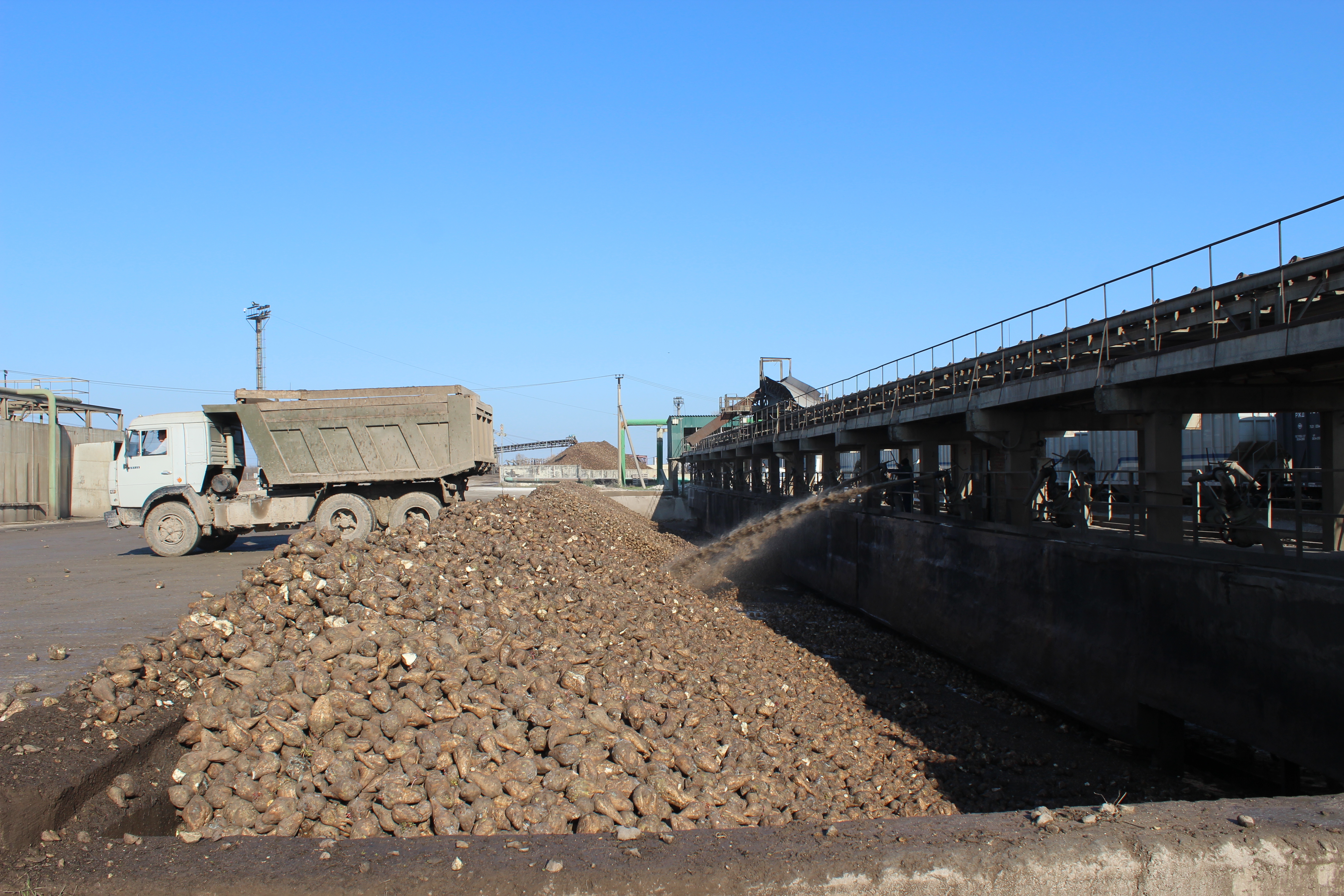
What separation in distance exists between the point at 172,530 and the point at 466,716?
1622 centimetres

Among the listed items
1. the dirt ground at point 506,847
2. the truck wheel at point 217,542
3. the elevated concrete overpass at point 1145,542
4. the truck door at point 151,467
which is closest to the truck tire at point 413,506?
the truck wheel at point 217,542

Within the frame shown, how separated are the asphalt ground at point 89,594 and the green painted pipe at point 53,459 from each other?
12700 mm

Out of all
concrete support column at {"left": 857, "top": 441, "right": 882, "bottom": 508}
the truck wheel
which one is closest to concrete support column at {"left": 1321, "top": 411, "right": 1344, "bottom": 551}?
concrete support column at {"left": 857, "top": 441, "right": 882, "bottom": 508}

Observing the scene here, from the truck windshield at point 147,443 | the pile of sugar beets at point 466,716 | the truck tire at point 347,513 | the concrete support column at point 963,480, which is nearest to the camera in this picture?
the pile of sugar beets at point 466,716

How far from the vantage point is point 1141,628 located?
8.27 meters

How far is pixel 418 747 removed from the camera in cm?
522

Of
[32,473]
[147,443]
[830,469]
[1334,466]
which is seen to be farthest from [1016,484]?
[32,473]

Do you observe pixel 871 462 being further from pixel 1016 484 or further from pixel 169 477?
pixel 169 477

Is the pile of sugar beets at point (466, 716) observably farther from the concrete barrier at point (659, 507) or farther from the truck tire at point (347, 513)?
the concrete barrier at point (659, 507)

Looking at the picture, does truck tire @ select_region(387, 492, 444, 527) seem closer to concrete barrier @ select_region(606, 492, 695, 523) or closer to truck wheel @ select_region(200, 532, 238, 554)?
truck wheel @ select_region(200, 532, 238, 554)

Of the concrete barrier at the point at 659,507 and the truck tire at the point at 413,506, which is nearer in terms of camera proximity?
the truck tire at the point at 413,506

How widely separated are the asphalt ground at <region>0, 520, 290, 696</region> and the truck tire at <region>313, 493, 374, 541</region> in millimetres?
1737

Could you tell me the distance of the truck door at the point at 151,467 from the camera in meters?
18.4

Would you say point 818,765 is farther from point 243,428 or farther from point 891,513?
point 243,428
